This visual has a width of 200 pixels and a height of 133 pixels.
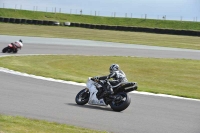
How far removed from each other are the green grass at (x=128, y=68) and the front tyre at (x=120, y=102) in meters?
4.98

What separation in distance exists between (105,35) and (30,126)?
155ft

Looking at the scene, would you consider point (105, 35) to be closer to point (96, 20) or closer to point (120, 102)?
point (96, 20)

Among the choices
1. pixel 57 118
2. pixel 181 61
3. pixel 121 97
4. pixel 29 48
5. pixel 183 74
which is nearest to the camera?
pixel 57 118

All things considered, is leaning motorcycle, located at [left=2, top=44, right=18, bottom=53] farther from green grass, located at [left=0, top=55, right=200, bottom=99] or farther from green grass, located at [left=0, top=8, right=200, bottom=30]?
green grass, located at [left=0, top=8, right=200, bottom=30]

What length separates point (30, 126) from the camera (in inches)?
431

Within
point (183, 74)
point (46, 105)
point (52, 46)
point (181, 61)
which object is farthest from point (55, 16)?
point (46, 105)

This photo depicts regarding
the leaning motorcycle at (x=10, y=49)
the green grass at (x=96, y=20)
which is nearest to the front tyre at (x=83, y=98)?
the leaning motorcycle at (x=10, y=49)

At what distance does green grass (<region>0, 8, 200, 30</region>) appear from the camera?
8169cm

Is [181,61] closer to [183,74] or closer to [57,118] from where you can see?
[183,74]

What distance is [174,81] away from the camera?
24.6m

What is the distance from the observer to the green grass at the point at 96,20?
81688 mm

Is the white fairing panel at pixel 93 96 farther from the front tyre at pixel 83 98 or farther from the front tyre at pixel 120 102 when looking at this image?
the front tyre at pixel 120 102

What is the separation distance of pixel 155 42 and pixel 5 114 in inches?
1598

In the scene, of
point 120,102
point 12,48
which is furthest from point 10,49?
point 120,102
